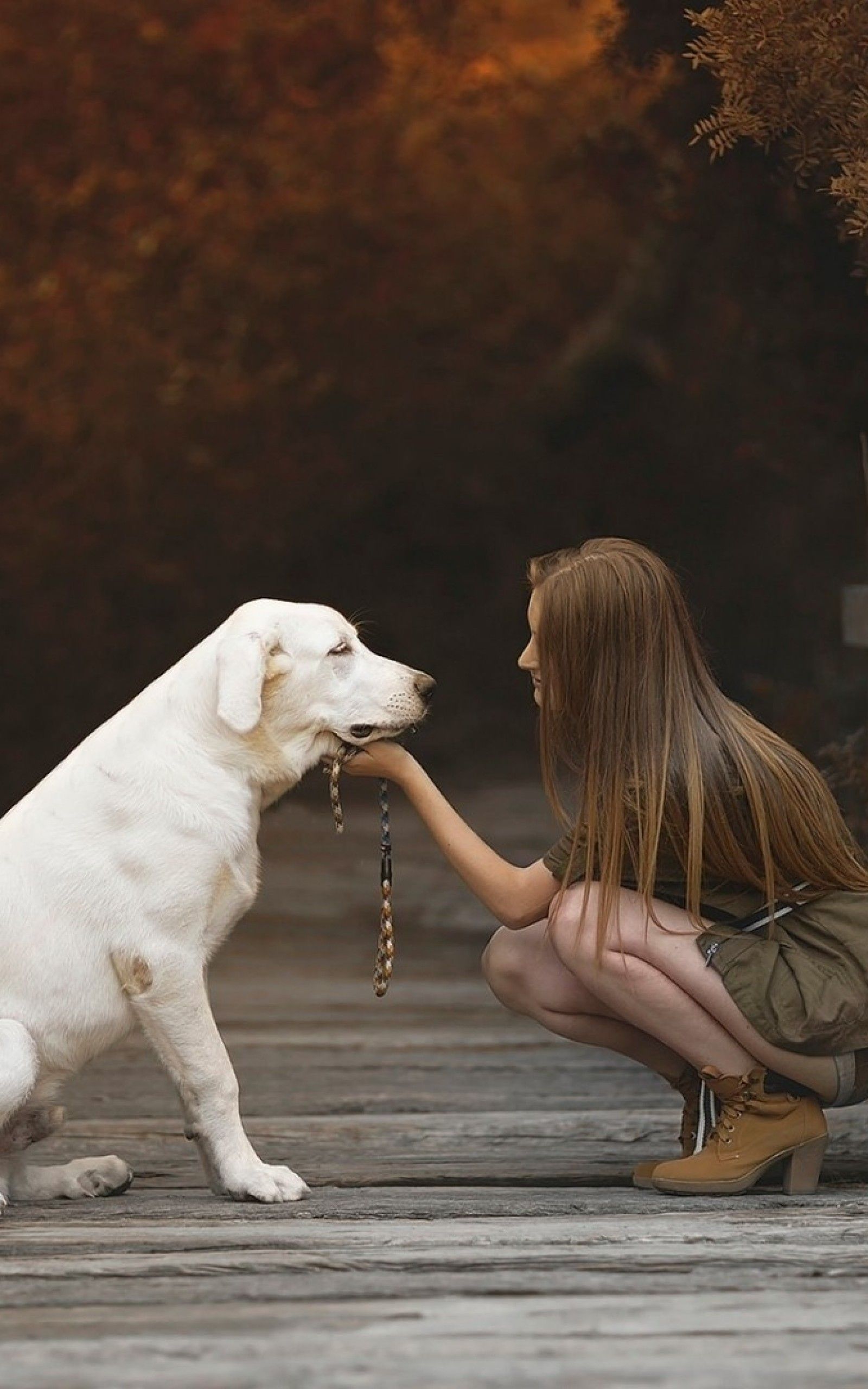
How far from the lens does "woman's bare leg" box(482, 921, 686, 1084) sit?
2984 millimetres

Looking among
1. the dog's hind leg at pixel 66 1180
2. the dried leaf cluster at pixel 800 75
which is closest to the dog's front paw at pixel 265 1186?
the dog's hind leg at pixel 66 1180

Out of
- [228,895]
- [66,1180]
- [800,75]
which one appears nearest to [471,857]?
[228,895]

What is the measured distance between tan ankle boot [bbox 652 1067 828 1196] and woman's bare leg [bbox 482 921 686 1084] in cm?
18

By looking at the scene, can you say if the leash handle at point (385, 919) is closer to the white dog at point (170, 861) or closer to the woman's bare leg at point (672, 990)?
the white dog at point (170, 861)

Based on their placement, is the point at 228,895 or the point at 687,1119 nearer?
the point at 228,895

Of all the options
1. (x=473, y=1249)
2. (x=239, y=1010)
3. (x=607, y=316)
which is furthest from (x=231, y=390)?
(x=473, y=1249)

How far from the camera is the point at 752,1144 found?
2.77 metres

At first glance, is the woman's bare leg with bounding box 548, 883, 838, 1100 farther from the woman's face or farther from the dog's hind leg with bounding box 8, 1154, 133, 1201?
the dog's hind leg with bounding box 8, 1154, 133, 1201

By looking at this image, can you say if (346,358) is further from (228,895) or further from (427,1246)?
(427,1246)

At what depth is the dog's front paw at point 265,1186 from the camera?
2.75m

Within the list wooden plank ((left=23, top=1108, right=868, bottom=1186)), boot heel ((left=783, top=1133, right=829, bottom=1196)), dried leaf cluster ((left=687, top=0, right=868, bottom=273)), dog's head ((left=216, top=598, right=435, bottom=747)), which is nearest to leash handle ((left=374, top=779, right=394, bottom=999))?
dog's head ((left=216, top=598, right=435, bottom=747))

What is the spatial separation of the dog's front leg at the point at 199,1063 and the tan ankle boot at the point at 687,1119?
55 cm

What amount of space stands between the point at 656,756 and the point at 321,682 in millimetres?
540

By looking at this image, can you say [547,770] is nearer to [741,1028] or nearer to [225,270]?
[741,1028]
